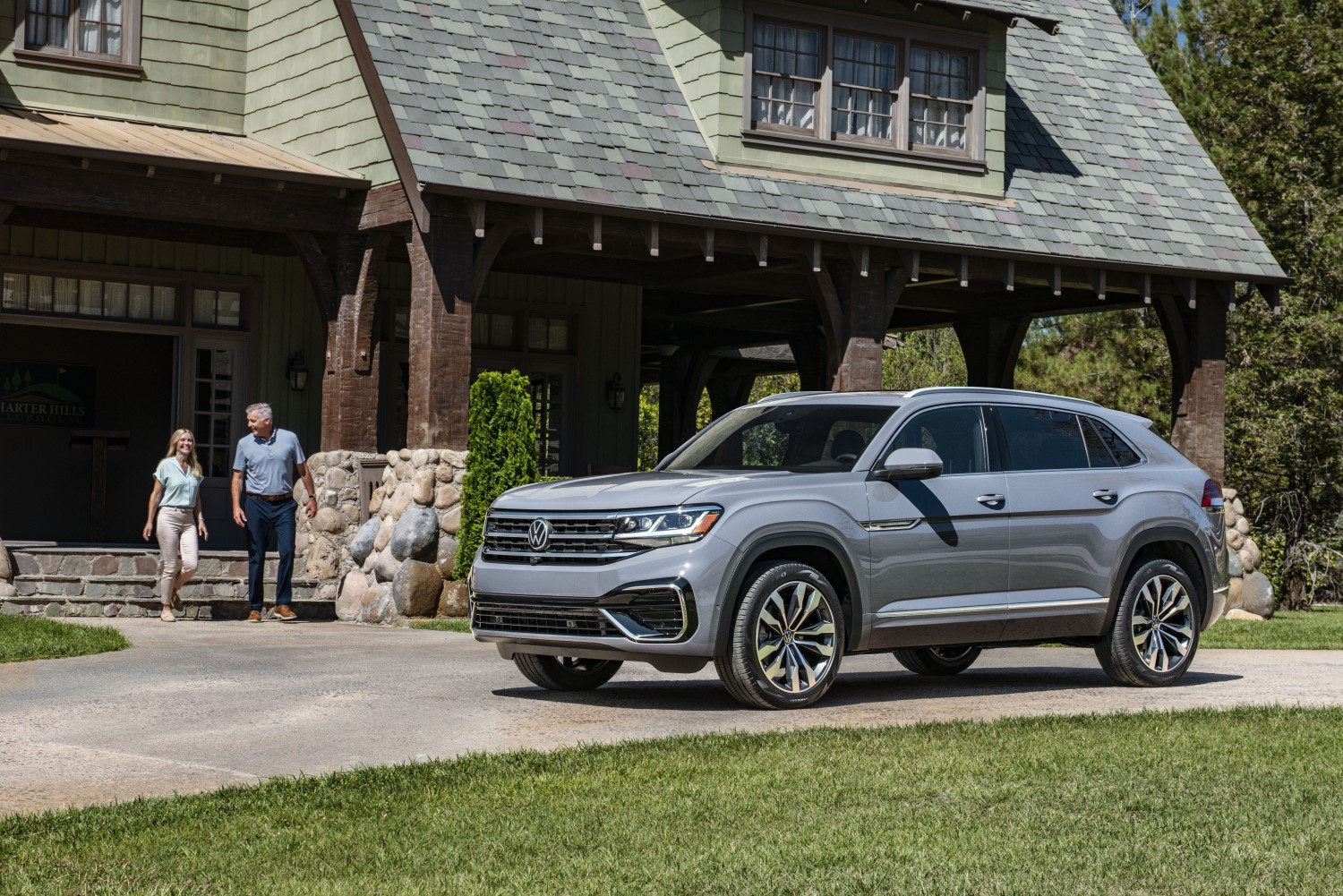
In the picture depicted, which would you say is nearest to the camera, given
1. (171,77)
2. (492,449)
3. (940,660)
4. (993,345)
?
(940,660)

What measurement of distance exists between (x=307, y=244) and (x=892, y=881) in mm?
13932

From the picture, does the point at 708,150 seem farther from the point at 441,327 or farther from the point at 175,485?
the point at 175,485

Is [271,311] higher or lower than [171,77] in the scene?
lower

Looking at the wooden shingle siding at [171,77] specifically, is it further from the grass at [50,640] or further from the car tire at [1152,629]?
the car tire at [1152,629]

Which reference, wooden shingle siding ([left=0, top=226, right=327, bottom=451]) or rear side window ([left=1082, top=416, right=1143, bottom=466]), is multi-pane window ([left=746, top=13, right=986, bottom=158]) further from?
rear side window ([left=1082, top=416, right=1143, bottom=466])

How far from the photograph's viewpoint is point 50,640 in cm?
1285

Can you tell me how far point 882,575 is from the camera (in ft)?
32.6

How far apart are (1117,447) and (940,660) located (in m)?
1.85

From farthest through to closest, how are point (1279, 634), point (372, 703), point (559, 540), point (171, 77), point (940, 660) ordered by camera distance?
point (171, 77), point (1279, 634), point (940, 660), point (372, 703), point (559, 540)

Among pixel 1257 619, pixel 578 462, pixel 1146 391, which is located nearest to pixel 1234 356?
pixel 1146 391

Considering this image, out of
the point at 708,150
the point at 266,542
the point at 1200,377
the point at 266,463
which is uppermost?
the point at 708,150

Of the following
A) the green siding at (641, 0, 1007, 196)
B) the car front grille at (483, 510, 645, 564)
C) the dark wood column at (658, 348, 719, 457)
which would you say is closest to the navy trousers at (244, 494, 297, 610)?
the green siding at (641, 0, 1007, 196)

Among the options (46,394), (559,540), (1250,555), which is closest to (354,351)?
(46,394)

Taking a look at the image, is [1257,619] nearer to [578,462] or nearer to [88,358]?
[578,462]
